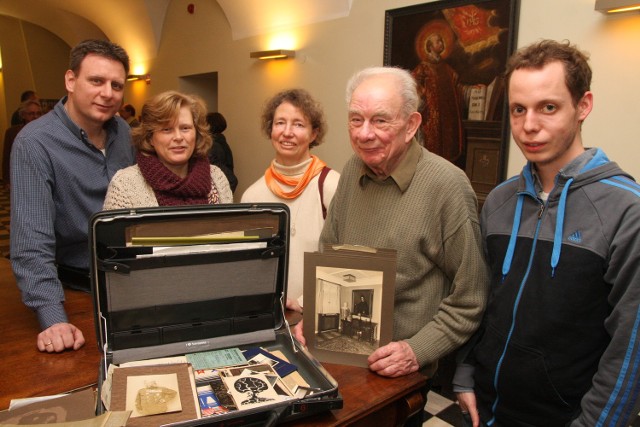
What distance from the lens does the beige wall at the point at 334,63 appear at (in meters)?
3.19

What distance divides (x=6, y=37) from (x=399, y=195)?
1454cm

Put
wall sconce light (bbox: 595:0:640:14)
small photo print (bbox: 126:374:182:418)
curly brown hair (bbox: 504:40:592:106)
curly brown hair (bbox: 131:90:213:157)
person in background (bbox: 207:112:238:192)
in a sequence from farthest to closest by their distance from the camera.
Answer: person in background (bbox: 207:112:238:192) < wall sconce light (bbox: 595:0:640:14) < curly brown hair (bbox: 131:90:213:157) < curly brown hair (bbox: 504:40:592:106) < small photo print (bbox: 126:374:182:418)

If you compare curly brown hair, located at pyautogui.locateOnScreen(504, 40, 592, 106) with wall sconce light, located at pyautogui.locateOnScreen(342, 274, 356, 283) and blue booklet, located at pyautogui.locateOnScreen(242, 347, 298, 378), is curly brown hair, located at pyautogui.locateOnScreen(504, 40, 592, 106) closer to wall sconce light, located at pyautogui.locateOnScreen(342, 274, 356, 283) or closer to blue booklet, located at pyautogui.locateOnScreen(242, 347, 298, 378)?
wall sconce light, located at pyautogui.locateOnScreen(342, 274, 356, 283)

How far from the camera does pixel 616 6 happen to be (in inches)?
116

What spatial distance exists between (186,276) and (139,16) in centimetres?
857

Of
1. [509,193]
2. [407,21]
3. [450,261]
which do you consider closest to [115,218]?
[450,261]

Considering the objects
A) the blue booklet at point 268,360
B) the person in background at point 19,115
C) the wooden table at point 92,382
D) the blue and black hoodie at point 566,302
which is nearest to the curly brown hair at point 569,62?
the blue and black hoodie at point 566,302

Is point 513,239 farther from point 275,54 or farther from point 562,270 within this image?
point 275,54

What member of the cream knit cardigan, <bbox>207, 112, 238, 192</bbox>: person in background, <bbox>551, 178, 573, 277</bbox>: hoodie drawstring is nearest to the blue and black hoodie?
<bbox>551, 178, 573, 277</bbox>: hoodie drawstring

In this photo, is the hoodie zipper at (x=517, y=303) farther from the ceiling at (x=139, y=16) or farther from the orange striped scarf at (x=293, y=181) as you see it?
the ceiling at (x=139, y=16)

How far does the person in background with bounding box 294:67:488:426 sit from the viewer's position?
1382 mm

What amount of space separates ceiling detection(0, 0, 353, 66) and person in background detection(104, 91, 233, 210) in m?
3.61

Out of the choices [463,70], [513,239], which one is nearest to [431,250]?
[513,239]

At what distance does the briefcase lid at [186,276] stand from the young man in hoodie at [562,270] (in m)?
0.67
